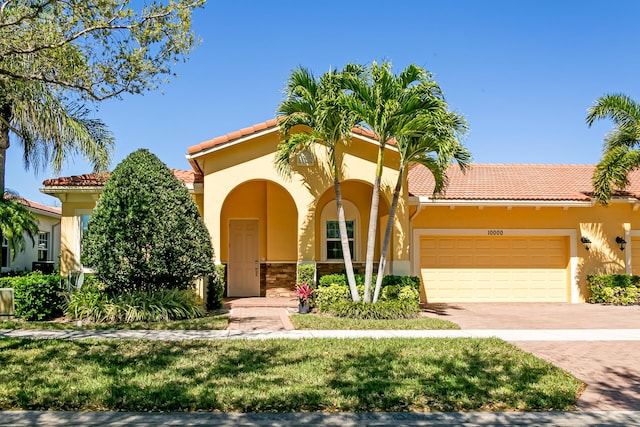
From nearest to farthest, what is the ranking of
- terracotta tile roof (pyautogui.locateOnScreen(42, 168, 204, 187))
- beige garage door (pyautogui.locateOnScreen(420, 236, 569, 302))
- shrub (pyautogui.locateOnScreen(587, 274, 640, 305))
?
1. terracotta tile roof (pyautogui.locateOnScreen(42, 168, 204, 187))
2. shrub (pyautogui.locateOnScreen(587, 274, 640, 305))
3. beige garage door (pyautogui.locateOnScreen(420, 236, 569, 302))

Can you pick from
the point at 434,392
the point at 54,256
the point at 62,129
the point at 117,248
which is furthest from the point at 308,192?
the point at 54,256

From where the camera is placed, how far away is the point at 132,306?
12.8 m

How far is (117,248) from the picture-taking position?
12852 mm

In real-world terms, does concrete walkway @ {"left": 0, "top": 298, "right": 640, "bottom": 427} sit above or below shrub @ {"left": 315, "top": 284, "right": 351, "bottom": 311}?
below

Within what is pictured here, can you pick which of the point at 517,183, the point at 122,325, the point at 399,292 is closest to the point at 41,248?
the point at 122,325

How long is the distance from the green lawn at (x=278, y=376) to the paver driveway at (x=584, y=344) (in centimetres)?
38

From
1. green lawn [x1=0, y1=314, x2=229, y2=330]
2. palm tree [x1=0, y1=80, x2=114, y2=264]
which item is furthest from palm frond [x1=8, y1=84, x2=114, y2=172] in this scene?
green lawn [x1=0, y1=314, x2=229, y2=330]

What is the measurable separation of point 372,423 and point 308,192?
10326 mm

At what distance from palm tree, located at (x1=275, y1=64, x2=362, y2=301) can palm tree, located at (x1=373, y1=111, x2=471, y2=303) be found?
4.63 ft

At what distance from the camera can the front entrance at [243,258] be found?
18812 millimetres

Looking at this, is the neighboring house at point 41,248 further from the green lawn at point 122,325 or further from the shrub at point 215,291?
the green lawn at point 122,325

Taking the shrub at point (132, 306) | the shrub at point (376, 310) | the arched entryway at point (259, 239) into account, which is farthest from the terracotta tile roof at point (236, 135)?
the shrub at point (376, 310)

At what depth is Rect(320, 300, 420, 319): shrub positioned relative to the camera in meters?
13.6

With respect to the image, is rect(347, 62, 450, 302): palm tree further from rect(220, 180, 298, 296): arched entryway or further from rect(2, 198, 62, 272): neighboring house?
rect(2, 198, 62, 272): neighboring house
